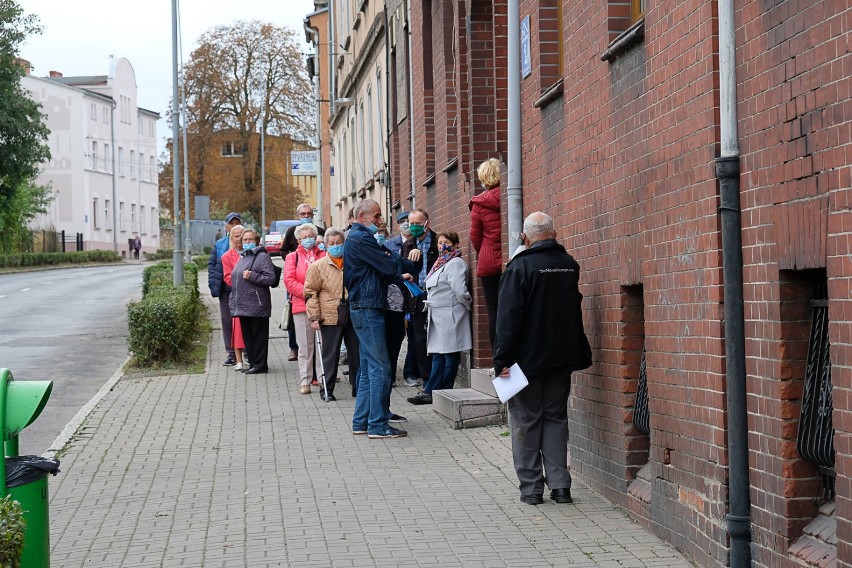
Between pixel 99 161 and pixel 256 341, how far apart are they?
71.9m

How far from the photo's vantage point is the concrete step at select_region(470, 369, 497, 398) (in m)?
11.9

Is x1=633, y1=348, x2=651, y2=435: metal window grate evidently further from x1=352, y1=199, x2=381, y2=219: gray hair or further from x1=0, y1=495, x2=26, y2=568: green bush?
x1=0, y1=495, x2=26, y2=568: green bush

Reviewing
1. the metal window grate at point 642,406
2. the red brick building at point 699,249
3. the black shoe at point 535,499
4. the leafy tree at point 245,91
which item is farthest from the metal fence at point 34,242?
the metal window grate at point 642,406

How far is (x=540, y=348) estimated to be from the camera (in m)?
8.00

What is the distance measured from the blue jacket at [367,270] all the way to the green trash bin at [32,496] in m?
5.91

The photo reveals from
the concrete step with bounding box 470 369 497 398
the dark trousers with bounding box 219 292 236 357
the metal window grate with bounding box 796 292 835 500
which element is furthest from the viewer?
the dark trousers with bounding box 219 292 236 357

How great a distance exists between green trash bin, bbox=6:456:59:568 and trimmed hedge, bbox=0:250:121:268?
52.5 meters

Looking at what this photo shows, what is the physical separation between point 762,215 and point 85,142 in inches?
3184

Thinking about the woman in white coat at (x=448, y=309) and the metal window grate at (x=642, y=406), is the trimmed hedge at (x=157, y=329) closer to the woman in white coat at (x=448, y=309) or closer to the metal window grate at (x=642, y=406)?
the woman in white coat at (x=448, y=309)

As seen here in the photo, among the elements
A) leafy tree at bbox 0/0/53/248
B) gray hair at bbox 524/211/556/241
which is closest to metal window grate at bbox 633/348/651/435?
gray hair at bbox 524/211/556/241

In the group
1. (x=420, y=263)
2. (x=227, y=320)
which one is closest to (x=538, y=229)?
(x=420, y=263)

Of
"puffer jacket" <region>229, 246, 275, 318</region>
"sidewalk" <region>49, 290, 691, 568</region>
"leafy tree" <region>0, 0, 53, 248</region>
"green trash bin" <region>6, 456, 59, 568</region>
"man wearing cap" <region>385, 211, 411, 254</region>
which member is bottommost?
"sidewalk" <region>49, 290, 691, 568</region>

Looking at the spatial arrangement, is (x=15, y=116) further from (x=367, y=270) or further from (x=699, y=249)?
(x=699, y=249)

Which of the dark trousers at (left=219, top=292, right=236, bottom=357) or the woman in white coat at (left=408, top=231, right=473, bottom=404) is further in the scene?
the dark trousers at (left=219, top=292, right=236, bottom=357)
